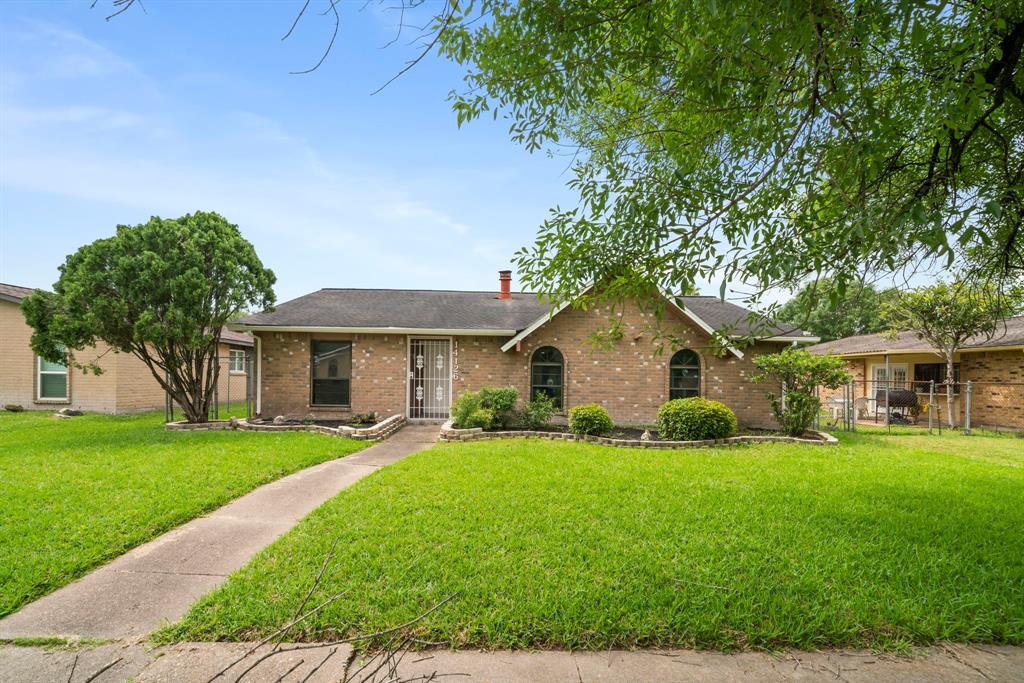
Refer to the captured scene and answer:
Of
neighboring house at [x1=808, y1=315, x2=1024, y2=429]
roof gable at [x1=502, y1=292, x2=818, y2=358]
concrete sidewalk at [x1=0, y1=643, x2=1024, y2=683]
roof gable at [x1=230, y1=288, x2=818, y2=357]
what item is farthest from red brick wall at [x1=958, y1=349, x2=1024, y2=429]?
concrete sidewalk at [x1=0, y1=643, x2=1024, y2=683]

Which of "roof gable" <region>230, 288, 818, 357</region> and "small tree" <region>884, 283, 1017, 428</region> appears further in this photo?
"small tree" <region>884, 283, 1017, 428</region>

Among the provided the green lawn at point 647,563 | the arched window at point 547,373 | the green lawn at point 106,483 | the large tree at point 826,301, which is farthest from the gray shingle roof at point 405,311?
the large tree at point 826,301

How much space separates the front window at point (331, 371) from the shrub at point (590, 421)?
7.02 m

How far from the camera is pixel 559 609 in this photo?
3.73m

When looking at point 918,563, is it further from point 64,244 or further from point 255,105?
point 64,244

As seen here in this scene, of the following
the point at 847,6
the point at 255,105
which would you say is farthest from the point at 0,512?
the point at 847,6

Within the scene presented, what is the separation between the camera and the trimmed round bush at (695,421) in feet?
38.3

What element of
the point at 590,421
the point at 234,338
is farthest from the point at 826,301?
the point at 234,338

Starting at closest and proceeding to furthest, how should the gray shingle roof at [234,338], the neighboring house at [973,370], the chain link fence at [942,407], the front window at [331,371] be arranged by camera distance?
the front window at [331,371]
the chain link fence at [942,407]
the neighboring house at [973,370]
the gray shingle roof at [234,338]

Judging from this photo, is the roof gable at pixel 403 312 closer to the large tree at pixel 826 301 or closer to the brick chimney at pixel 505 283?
the brick chimney at pixel 505 283

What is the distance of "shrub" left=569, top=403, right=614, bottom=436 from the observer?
39.6 feet

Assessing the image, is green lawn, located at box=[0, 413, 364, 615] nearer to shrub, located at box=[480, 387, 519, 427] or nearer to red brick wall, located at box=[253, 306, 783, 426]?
red brick wall, located at box=[253, 306, 783, 426]

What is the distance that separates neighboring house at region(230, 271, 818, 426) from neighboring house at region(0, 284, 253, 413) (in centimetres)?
366

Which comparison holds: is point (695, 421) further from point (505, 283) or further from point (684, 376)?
point (505, 283)
